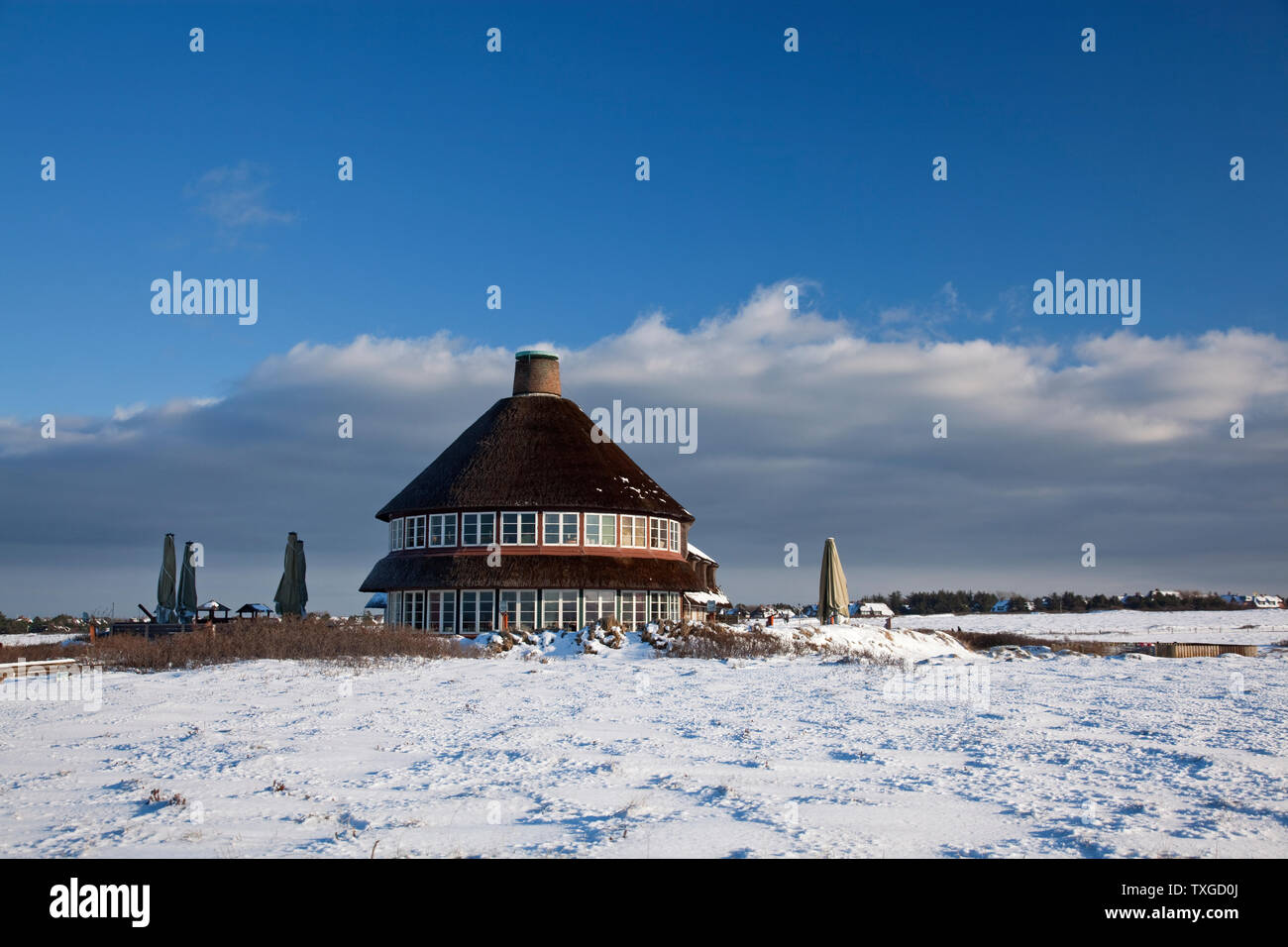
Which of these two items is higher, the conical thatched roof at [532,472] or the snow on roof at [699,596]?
the conical thatched roof at [532,472]

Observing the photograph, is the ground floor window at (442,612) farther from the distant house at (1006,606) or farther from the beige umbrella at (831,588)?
the distant house at (1006,606)

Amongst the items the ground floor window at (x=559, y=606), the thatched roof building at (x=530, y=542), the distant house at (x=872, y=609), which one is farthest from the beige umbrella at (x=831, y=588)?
the distant house at (x=872, y=609)

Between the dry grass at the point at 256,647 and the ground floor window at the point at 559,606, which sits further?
the ground floor window at the point at 559,606

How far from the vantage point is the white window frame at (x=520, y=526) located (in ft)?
125

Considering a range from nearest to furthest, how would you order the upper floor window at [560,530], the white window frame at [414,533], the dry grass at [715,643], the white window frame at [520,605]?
the dry grass at [715,643]
the white window frame at [520,605]
the upper floor window at [560,530]
the white window frame at [414,533]

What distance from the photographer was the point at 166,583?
1458 inches

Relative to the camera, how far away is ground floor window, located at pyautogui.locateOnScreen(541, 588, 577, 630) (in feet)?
123

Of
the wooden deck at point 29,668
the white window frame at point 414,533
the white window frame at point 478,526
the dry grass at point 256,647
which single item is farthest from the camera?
the white window frame at point 414,533

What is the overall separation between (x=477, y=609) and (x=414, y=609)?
3.12 metres

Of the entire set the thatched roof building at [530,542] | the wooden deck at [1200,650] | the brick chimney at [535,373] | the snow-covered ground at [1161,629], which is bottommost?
the snow-covered ground at [1161,629]

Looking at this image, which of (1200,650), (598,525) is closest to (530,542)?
(598,525)

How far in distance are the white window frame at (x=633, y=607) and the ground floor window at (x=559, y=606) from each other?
187 centimetres

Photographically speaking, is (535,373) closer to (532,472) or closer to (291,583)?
(532,472)
